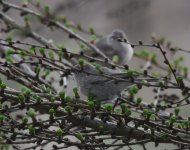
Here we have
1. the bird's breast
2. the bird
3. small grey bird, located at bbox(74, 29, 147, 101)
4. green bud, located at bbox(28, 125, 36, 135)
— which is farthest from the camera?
the bird's breast

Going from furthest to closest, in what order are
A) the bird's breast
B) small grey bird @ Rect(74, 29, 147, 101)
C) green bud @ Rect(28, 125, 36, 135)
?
the bird's breast
small grey bird @ Rect(74, 29, 147, 101)
green bud @ Rect(28, 125, 36, 135)

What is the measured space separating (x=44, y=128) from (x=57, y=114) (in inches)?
5.8

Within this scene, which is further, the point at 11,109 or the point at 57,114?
the point at 57,114

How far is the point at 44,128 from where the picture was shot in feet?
9.80

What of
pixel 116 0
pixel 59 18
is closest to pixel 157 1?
pixel 116 0

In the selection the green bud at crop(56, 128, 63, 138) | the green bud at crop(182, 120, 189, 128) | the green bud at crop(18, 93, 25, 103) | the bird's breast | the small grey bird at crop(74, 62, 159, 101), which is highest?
the bird's breast

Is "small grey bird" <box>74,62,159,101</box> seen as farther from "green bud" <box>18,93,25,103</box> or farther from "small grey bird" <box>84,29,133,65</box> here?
"small grey bird" <box>84,29,133,65</box>

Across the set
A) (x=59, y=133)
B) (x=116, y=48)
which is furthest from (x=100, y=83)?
(x=116, y=48)

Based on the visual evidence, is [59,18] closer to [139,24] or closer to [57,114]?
[57,114]

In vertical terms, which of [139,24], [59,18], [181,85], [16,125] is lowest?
[16,125]

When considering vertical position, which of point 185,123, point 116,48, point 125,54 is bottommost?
point 185,123

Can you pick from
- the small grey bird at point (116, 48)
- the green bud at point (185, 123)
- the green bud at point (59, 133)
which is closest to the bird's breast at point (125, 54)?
the small grey bird at point (116, 48)

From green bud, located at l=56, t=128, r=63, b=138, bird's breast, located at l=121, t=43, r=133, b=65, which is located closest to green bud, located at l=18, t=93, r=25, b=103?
green bud, located at l=56, t=128, r=63, b=138

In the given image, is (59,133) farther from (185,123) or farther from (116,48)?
Answer: (116,48)
